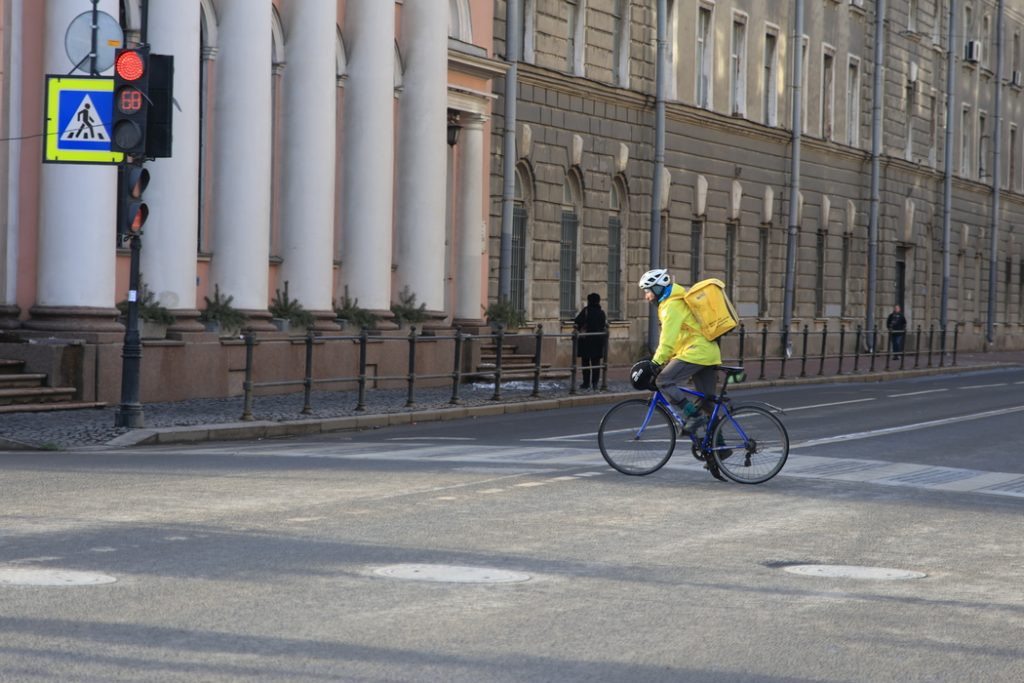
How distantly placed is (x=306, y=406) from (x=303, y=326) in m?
5.76

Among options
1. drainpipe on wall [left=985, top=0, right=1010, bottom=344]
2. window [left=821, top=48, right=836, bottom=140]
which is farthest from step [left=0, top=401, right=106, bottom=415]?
drainpipe on wall [left=985, top=0, right=1010, bottom=344]

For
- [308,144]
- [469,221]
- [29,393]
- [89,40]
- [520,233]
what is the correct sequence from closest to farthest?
[29,393] → [89,40] → [308,144] → [469,221] → [520,233]

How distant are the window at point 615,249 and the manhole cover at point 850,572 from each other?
93.3ft

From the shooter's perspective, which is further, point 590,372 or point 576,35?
point 576,35

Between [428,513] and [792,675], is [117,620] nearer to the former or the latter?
[792,675]

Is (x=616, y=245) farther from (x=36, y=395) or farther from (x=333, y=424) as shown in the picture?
(x=36, y=395)

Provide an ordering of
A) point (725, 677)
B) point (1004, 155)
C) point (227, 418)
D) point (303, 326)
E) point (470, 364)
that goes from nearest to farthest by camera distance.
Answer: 1. point (725, 677)
2. point (227, 418)
3. point (303, 326)
4. point (470, 364)
5. point (1004, 155)

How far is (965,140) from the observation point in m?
61.4

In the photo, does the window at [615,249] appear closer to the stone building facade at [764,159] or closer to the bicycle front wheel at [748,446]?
the stone building facade at [764,159]

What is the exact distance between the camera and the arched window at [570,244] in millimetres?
35969

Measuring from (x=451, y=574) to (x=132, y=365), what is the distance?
416 inches

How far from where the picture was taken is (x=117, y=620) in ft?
24.3

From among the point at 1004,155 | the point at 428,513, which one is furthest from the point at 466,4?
the point at 1004,155

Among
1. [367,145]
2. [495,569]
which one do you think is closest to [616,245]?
[367,145]
